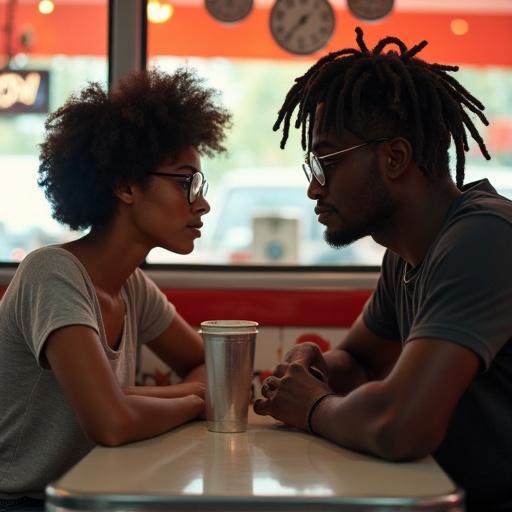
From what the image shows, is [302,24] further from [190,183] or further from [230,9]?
[190,183]

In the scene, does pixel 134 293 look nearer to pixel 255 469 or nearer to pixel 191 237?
pixel 191 237

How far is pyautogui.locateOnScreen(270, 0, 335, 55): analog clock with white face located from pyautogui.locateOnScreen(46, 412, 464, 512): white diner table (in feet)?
8.34

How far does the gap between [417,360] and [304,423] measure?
349 millimetres

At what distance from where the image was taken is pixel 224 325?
1.97 meters

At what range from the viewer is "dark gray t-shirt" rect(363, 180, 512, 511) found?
1.78m

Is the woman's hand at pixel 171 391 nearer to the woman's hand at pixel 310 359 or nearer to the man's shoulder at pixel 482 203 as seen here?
the woman's hand at pixel 310 359

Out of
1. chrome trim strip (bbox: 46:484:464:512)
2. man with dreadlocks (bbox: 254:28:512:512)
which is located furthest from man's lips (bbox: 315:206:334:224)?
chrome trim strip (bbox: 46:484:464:512)

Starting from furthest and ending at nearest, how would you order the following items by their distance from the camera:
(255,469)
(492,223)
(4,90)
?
(4,90), (492,223), (255,469)

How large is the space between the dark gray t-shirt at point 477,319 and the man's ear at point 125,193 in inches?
31.3

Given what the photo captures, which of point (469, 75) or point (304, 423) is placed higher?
point (469, 75)

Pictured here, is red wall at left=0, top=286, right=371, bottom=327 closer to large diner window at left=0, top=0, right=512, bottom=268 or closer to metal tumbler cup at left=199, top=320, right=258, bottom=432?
large diner window at left=0, top=0, right=512, bottom=268

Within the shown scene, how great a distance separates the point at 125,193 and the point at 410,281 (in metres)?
0.81

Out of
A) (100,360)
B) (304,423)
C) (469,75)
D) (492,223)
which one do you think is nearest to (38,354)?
(100,360)

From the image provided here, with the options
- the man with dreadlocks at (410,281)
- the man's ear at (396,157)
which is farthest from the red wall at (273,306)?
the man's ear at (396,157)
